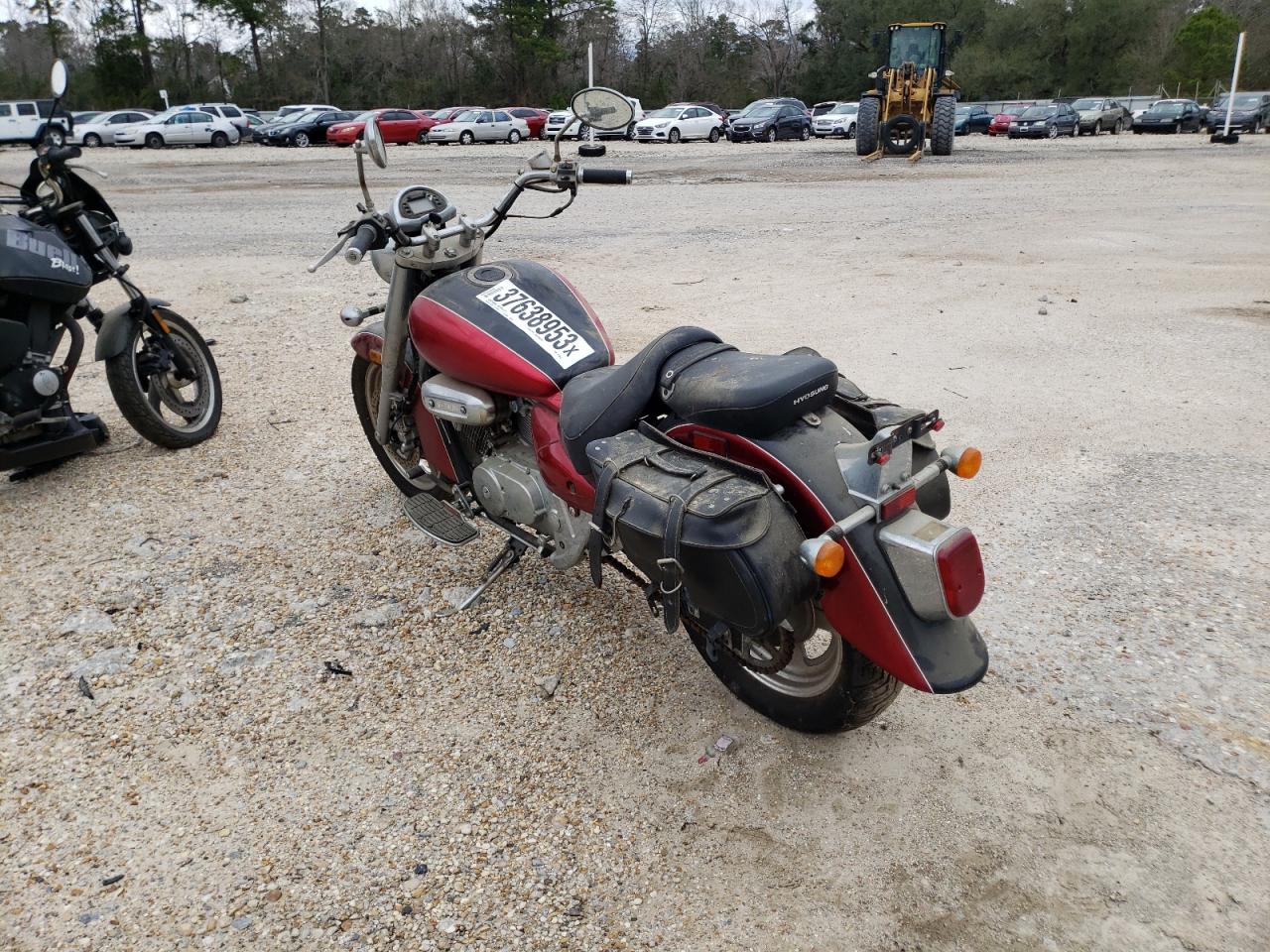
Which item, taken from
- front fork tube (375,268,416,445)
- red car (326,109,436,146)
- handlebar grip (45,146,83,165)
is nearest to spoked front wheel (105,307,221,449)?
handlebar grip (45,146,83,165)

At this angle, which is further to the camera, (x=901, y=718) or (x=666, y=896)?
(x=901, y=718)

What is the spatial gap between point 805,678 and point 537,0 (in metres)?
52.2

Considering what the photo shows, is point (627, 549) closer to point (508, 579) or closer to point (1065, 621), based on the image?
point (508, 579)

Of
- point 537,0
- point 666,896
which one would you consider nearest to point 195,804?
point 666,896

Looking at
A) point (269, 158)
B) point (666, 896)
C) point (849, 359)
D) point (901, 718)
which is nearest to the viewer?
point (666, 896)

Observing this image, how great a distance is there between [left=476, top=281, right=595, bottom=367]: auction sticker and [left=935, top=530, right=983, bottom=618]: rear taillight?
1.30 meters

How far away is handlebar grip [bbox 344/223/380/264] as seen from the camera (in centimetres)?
274

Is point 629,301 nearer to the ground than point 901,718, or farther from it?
farther from it

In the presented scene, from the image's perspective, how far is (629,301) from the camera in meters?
7.24

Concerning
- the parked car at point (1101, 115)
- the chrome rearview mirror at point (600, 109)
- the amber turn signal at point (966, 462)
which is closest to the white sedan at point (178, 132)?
the parked car at point (1101, 115)

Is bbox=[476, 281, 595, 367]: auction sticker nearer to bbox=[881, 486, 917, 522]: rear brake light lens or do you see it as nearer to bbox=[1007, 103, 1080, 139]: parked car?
bbox=[881, 486, 917, 522]: rear brake light lens

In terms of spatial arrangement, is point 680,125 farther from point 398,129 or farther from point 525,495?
point 525,495

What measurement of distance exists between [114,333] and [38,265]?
16.7 inches

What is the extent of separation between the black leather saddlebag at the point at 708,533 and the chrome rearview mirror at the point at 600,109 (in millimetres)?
1570
